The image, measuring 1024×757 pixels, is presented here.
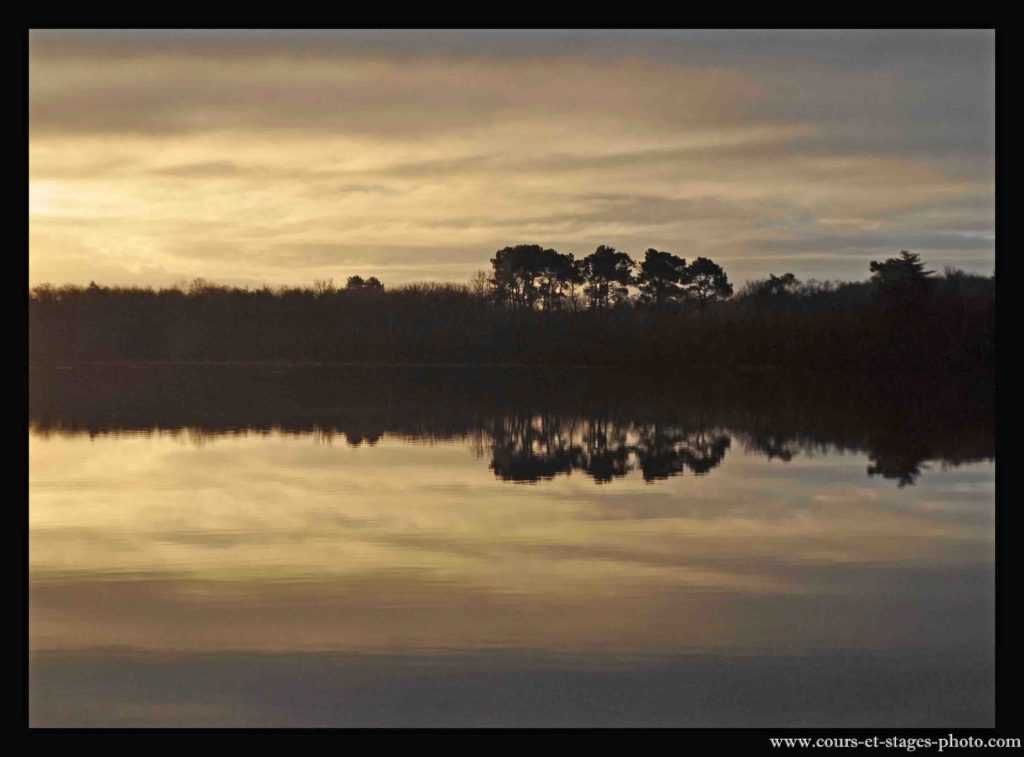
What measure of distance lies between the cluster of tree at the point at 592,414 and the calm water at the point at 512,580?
0.24 meters

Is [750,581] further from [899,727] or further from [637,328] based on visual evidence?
[637,328]

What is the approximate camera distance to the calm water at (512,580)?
633cm

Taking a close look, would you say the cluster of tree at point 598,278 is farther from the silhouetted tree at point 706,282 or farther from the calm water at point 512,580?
the calm water at point 512,580

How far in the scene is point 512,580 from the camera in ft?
28.8

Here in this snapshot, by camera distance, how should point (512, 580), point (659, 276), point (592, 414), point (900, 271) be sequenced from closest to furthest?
1. point (512, 580)
2. point (592, 414)
3. point (900, 271)
4. point (659, 276)

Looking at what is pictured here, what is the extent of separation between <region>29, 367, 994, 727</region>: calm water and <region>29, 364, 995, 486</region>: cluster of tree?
240 millimetres

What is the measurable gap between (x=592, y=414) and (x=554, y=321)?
31476 mm

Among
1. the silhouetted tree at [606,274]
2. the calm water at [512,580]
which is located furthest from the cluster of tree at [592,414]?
the silhouetted tree at [606,274]

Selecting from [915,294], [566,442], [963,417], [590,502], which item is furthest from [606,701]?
[915,294]

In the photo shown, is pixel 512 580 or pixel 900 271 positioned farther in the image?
pixel 900 271

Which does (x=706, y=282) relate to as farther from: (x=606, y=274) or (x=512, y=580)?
(x=512, y=580)

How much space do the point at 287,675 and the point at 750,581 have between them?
12.1 ft

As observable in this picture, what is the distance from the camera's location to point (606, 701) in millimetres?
6199

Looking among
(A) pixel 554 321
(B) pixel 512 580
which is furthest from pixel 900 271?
(B) pixel 512 580
